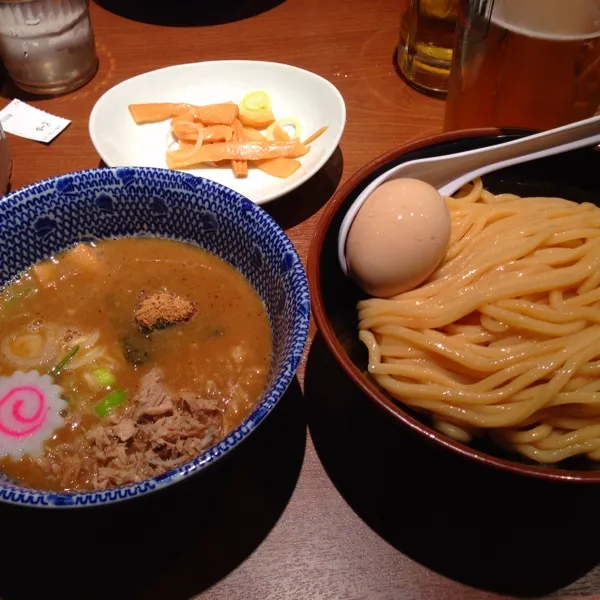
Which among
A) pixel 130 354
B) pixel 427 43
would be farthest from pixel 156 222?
pixel 427 43

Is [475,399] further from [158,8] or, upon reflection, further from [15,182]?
[158,8]

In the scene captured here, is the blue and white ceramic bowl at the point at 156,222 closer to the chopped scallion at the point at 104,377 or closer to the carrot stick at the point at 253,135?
the chopped scallion at the point at 104,377

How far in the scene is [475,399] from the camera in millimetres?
925

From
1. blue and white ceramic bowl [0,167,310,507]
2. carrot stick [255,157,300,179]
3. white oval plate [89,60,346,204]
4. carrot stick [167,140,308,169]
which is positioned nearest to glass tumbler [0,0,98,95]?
white oval plate [89,60,346,204]

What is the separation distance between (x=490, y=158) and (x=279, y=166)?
1.79 ft

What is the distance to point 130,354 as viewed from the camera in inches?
42.2

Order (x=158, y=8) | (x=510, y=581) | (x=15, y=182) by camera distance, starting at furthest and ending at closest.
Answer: (x=158, y=8) → (x=15, y=182) → (x=510, y=581)

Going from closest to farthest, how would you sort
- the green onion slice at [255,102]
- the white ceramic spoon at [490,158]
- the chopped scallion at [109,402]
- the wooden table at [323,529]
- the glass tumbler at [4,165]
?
the wooden table at [323,529] → the chopped scallion at [109,402] → the white ceramic spoon at [490,158] → the glass tumbler at [4,165] → the green onion slice at [255,102]

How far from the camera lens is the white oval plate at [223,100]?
1.50 m

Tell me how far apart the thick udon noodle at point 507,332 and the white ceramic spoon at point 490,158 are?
2.4 inches

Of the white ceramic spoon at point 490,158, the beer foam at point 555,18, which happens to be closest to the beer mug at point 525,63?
the beer foam at point 555,18

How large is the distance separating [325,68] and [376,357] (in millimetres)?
1199

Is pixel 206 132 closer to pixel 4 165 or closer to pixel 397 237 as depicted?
pixel 4 165

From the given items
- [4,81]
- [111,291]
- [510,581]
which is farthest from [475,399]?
[4,81]
